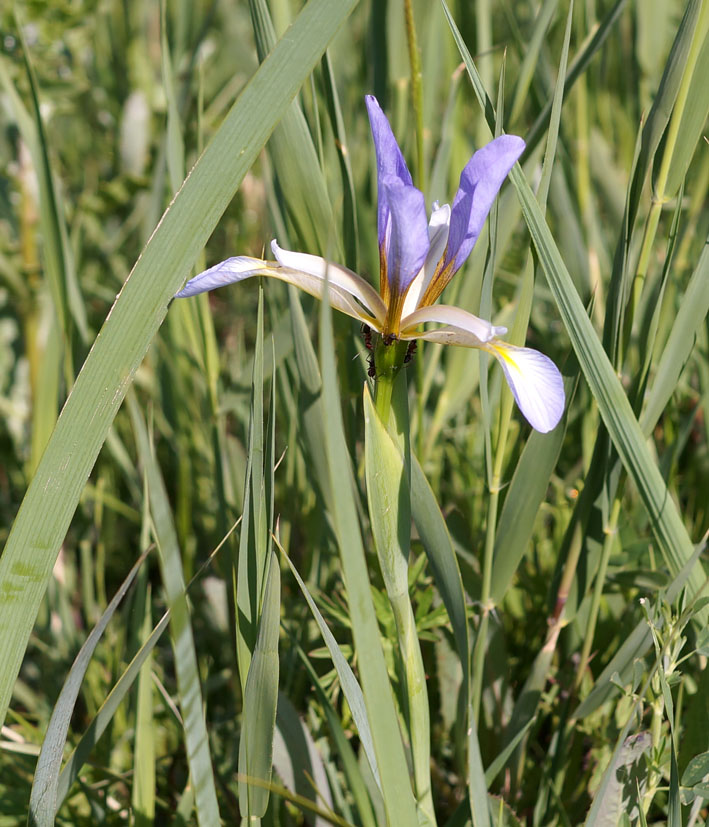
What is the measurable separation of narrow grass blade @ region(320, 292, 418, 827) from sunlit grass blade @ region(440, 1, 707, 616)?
0.28m

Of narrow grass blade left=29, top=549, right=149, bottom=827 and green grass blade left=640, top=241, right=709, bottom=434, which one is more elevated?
green grass blade left=640, top=241, right=709, bottom=434

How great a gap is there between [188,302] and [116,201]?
609mm

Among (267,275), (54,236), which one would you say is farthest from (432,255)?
(54,236)

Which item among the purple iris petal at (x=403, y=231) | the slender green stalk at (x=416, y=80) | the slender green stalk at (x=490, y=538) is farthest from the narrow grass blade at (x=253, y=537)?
the slender green stalk at (x=416, y=80)

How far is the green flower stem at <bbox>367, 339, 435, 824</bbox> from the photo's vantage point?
596mm

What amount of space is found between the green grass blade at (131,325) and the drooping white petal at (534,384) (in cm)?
24

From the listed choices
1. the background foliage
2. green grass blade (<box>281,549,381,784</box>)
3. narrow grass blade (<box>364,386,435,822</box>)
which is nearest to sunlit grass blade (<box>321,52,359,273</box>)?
the background foliage

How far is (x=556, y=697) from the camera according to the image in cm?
96

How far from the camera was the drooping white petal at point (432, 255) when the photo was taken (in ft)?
2.06

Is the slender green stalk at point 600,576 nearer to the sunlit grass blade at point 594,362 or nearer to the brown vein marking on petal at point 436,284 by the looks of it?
the sunlit grass blade at point 594,362

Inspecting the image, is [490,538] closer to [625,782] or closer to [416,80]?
[625,782]

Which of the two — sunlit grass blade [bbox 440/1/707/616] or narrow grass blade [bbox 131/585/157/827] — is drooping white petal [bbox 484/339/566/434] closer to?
sunlit grass blade [bbox 440/1/707/616]

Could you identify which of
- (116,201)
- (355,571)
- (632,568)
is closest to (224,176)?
(355,571)

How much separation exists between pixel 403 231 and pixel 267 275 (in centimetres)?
12
